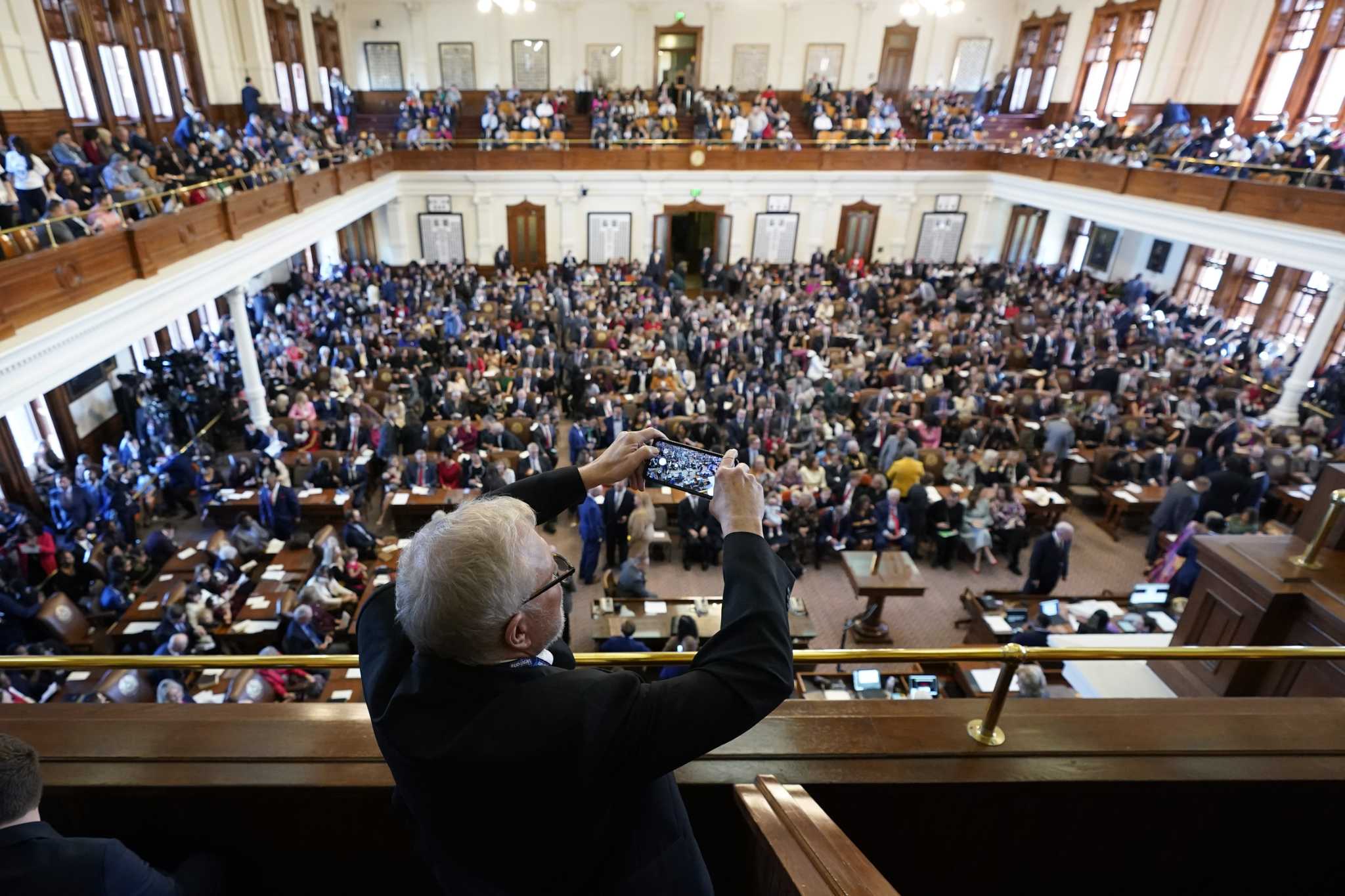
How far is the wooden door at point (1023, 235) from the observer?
23219mm

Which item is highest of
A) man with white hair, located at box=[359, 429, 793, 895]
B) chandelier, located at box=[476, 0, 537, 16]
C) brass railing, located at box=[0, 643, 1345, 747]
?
chandelier, located at box=[476, 0, 537, 16]

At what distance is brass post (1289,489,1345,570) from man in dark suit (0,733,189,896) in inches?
161

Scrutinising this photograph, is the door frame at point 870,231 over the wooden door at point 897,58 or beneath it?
beneath

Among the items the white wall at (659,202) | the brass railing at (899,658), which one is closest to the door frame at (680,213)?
the white wall at (659,202)

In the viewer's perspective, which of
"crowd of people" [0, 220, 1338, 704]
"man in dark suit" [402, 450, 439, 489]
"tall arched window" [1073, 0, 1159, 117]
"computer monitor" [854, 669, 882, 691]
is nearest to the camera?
"computer monitor" [854, 669, 882, 691]

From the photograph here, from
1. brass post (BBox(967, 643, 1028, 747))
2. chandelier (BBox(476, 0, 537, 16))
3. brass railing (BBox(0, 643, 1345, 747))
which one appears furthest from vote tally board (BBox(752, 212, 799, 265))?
brass post (BBox(967, 643, 1028, 747))

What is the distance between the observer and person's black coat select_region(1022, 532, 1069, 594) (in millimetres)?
7906

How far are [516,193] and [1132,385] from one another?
17178 millimetres

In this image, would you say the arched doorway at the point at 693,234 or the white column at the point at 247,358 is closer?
the white column at the point at 247,358

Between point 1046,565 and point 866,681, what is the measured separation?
316cm

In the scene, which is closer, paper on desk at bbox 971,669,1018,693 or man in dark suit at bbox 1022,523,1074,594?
paper on desk at bbox 971,669,1018,693

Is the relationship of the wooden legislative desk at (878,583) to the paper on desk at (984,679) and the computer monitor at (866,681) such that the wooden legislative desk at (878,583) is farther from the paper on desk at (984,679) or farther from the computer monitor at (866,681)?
the computer monitor at (866,681)

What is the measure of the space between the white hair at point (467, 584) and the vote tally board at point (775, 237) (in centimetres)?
2290

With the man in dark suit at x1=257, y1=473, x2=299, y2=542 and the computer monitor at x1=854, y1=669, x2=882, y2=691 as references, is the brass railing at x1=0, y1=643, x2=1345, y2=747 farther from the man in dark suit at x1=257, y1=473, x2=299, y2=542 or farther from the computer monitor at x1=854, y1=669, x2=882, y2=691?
the man in dark suit at x1=257, y1=473, x2=299, y2=542
